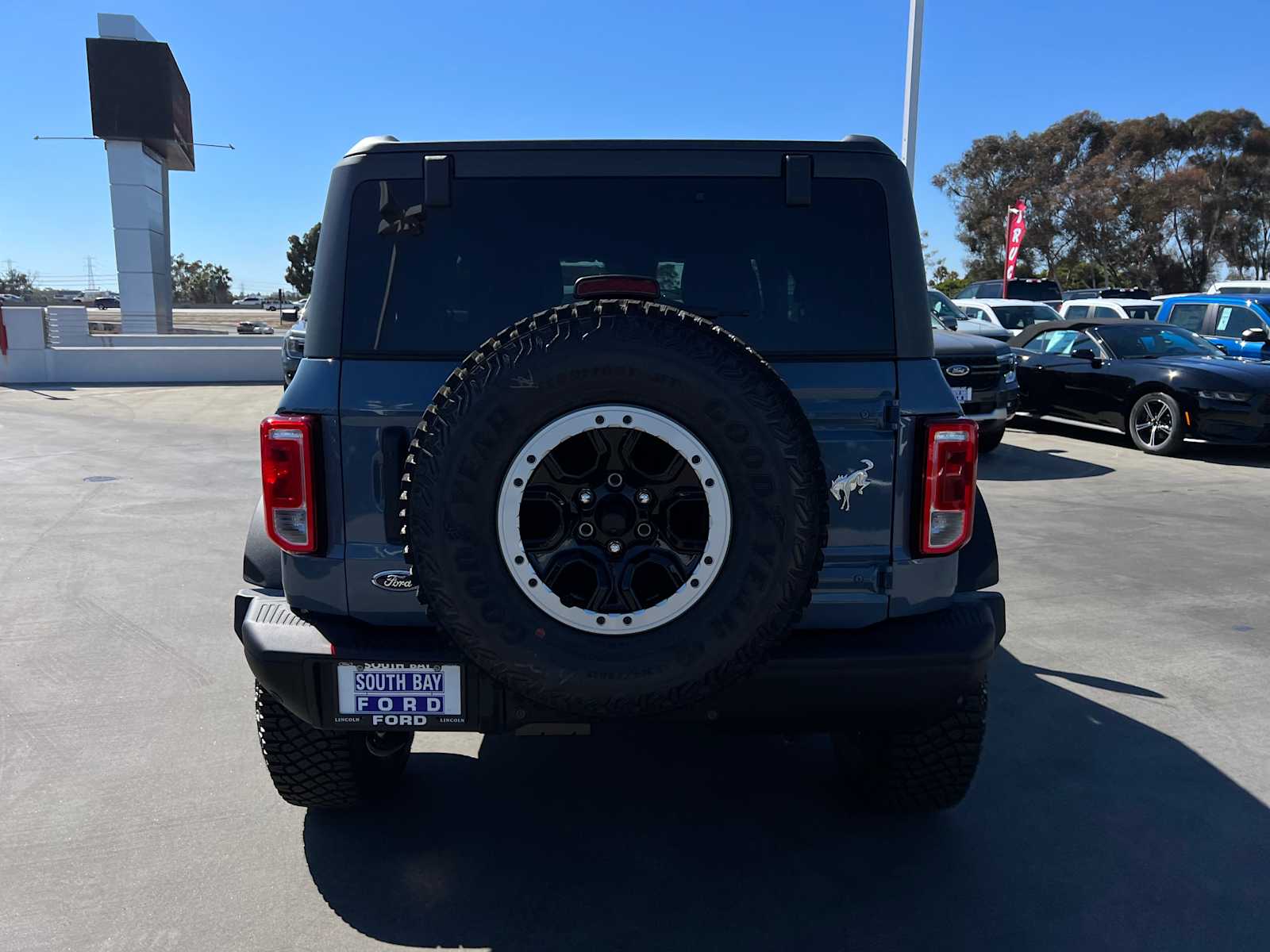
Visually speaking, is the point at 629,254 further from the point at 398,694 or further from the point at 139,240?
the point at 139,240

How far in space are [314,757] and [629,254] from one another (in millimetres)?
1804

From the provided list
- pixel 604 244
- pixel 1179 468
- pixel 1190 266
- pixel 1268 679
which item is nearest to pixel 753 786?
pixel 604 244

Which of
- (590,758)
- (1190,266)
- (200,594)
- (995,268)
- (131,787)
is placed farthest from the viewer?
(995,268)

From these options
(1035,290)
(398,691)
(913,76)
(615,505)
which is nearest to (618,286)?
(615,505)

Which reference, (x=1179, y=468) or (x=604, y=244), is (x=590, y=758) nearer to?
(x=604, y=244)

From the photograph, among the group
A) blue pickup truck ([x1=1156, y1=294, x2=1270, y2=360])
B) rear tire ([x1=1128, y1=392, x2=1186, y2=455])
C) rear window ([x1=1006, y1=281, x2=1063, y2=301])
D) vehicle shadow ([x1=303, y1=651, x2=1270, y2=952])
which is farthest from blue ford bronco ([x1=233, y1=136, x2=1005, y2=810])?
rear window ([x1=1006, y1=281, x2=1063, y2=301])

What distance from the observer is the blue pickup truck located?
14305mm

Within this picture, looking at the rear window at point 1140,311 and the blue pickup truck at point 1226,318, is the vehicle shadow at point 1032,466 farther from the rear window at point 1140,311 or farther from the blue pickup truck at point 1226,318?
the rear window at point 1140,311

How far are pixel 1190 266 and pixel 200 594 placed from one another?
171 feet

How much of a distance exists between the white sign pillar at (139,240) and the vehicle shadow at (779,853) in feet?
110

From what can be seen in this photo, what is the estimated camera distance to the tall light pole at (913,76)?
15828mm

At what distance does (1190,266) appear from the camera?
4734cm

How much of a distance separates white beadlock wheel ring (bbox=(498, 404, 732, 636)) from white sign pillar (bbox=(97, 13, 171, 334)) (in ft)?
112

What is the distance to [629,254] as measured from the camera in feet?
9.08
